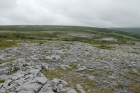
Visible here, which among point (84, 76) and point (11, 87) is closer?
point (11, 87)

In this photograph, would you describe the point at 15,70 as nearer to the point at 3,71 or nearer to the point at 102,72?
the point at 3,71

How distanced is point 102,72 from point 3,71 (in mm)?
10840

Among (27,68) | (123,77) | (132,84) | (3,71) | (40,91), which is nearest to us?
(40,91)

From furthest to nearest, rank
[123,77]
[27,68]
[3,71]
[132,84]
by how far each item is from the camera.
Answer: [27,68] < [123,77] < [3,71] < [132,84]

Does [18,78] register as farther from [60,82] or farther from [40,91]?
[60,82]

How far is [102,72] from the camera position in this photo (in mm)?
10172

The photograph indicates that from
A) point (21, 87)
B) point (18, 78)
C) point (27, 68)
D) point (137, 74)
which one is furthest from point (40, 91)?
point (137, 74)

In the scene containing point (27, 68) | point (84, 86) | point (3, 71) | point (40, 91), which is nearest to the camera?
point (40, 91)

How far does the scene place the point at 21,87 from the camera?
644cm

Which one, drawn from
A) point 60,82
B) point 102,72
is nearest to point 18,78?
point 60,82

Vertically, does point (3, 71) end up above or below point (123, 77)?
above

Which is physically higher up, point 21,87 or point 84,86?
point 21,87

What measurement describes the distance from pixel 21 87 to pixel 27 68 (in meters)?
3.67

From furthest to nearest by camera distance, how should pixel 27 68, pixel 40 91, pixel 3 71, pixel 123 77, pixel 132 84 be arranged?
pixel 27 68, pixel 123 77, pixel 3 71, pixel 132 84, pixel 40 91
